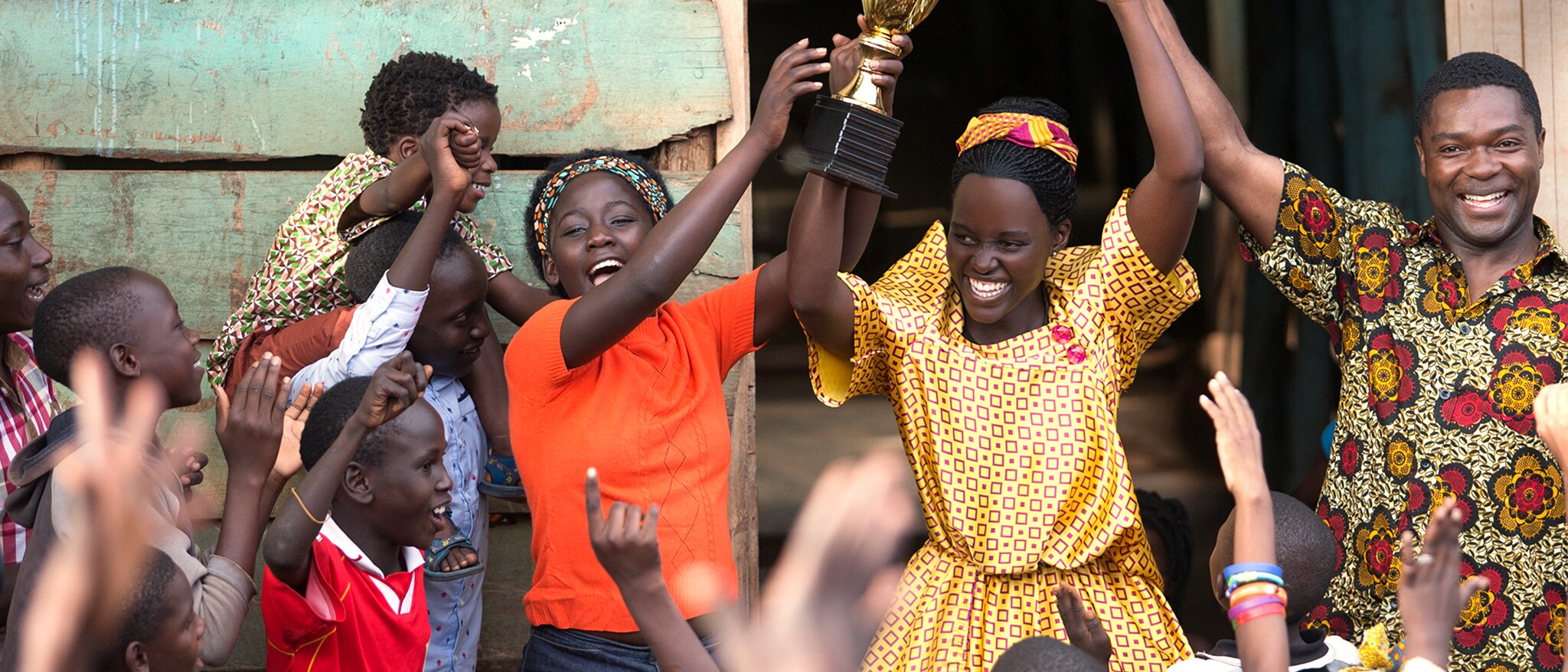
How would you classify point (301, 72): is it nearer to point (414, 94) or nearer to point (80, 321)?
point (414, 94)

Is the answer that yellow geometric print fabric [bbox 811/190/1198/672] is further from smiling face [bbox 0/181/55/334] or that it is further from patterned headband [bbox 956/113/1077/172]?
smiling face [bbox 0/181/55/334]

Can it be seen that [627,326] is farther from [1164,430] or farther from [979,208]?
[1164,430]

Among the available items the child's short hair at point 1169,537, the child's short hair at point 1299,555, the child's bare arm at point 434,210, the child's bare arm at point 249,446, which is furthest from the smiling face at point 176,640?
the child's short hair at point 1169,537

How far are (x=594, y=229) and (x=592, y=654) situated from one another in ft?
2.76

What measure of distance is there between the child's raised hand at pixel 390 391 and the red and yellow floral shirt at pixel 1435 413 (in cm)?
177

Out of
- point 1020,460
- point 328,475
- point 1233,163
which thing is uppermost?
point 1233,163

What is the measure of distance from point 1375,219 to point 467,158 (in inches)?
74.4

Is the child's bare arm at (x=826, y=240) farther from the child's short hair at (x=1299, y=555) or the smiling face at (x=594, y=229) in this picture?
the child's short hair at (x=1299, y=555)

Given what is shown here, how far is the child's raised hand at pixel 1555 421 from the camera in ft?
7.44

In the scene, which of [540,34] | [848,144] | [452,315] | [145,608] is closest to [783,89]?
[848,144]

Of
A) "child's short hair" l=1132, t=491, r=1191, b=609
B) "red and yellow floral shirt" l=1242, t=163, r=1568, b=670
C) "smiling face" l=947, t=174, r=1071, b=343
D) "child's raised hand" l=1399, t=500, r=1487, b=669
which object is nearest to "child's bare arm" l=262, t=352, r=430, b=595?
"smiling face" l=947, t=174, r=1071, b=343

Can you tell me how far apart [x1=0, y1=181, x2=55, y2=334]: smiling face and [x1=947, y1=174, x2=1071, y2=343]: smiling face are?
5.93 ft

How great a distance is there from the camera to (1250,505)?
2.02 m

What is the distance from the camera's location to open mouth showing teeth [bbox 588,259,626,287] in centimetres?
294
